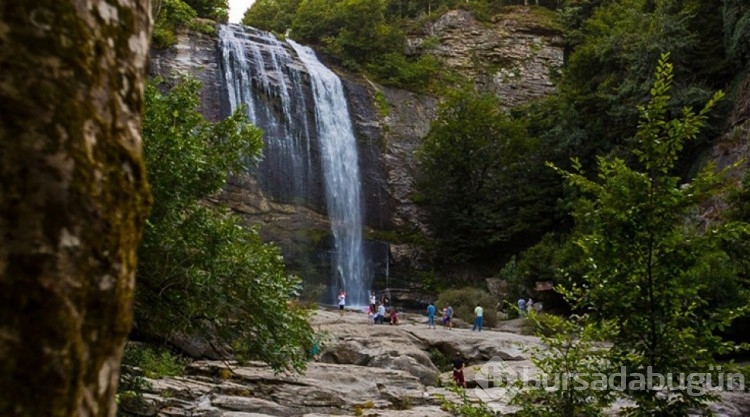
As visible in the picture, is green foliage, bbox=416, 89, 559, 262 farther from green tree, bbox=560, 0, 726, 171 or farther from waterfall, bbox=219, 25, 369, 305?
waterfall, bbox=219, 25, 369, 305

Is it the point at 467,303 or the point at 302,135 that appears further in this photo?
the point at 302,135

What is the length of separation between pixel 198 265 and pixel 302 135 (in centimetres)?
2507

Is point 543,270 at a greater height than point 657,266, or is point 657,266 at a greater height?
point 657,266

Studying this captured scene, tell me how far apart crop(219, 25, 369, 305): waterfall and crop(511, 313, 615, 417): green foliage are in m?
25.7

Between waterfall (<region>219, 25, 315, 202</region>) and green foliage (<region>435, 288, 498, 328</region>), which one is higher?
waterfall (<region>219, 25, 315, 202</region>)

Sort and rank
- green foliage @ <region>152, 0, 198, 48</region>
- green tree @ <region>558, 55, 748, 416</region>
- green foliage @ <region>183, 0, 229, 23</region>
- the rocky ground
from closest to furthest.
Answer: green tree @ <region>558, 55, 748, 416</region> < the rocky ground < green foliage @ <region>152, 0, 198, 48</region> < green foliage @ <region>183, 0, 229, 23</region>

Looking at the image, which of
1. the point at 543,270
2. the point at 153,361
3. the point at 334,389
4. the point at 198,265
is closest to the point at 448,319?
the point at 543,270

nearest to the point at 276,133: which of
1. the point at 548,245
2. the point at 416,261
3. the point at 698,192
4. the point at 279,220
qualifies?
the point at 279,220

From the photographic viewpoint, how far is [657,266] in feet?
14.5

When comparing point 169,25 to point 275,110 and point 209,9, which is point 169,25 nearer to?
point 209,9

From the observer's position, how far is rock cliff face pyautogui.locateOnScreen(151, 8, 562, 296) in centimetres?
3062

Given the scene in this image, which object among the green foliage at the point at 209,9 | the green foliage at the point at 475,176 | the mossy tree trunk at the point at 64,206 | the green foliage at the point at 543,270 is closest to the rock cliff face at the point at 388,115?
the green foliage at the point at 475,176

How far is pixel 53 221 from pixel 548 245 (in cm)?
2877

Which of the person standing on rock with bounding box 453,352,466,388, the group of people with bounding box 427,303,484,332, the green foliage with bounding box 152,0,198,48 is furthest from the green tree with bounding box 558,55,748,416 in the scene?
the green foliage with bounding box 152,0,198,48
